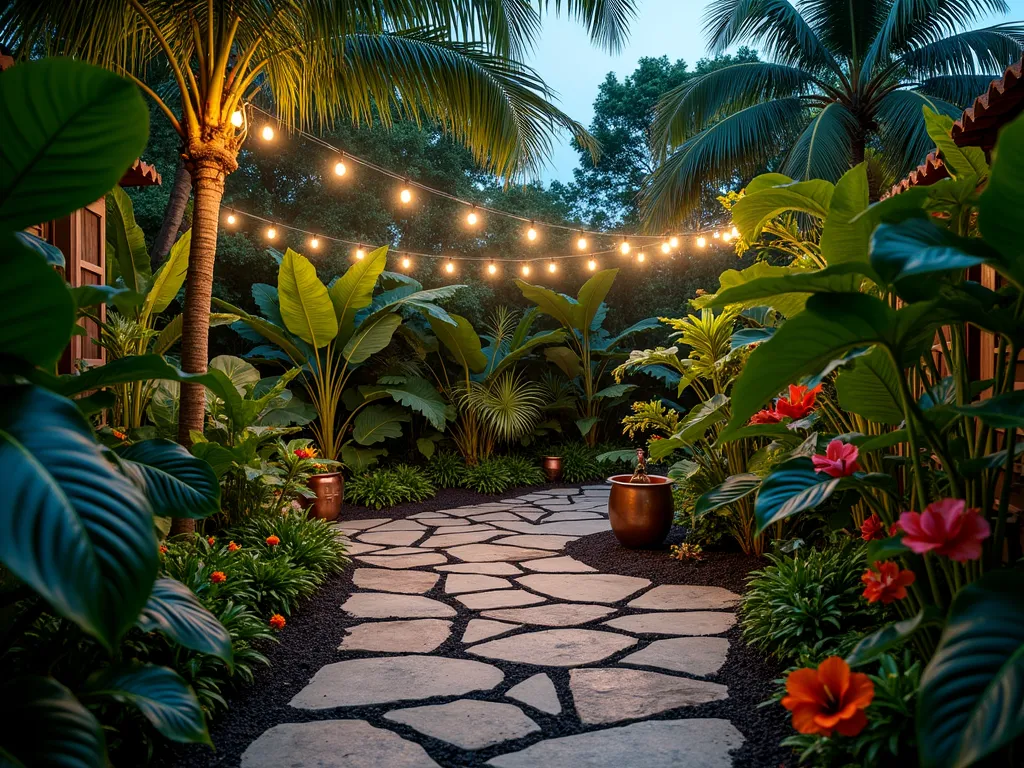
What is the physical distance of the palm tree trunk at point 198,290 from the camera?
331 cm

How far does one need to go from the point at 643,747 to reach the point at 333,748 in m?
0.86

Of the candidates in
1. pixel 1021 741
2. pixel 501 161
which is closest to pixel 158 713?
pixel 1021 741

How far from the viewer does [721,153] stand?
8133 millimetres

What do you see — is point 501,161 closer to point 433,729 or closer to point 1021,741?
point 433,729

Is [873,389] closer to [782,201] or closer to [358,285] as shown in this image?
[782,201]

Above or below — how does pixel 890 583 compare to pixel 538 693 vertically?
above

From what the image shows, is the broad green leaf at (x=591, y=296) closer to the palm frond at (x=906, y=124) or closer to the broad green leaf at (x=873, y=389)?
the palm frond at (x=906, y=124)

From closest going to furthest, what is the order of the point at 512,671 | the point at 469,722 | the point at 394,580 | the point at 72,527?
the point at 72,527, the point at 469,722, the point at 512,671, the point at 394,580

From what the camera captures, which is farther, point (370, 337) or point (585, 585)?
point (370, 337)

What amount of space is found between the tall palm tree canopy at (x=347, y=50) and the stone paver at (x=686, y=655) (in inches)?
123

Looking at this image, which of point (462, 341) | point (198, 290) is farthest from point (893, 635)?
point (462, 341)

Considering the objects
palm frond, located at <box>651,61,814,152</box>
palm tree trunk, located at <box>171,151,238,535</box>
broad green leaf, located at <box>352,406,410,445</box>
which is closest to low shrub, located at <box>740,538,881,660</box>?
palm tree trunk, located at <box>171,151,238,535</box>

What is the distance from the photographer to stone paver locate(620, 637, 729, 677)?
248 centimetres

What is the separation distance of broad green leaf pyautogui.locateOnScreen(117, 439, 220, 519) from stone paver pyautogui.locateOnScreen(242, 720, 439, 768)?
733 mm
